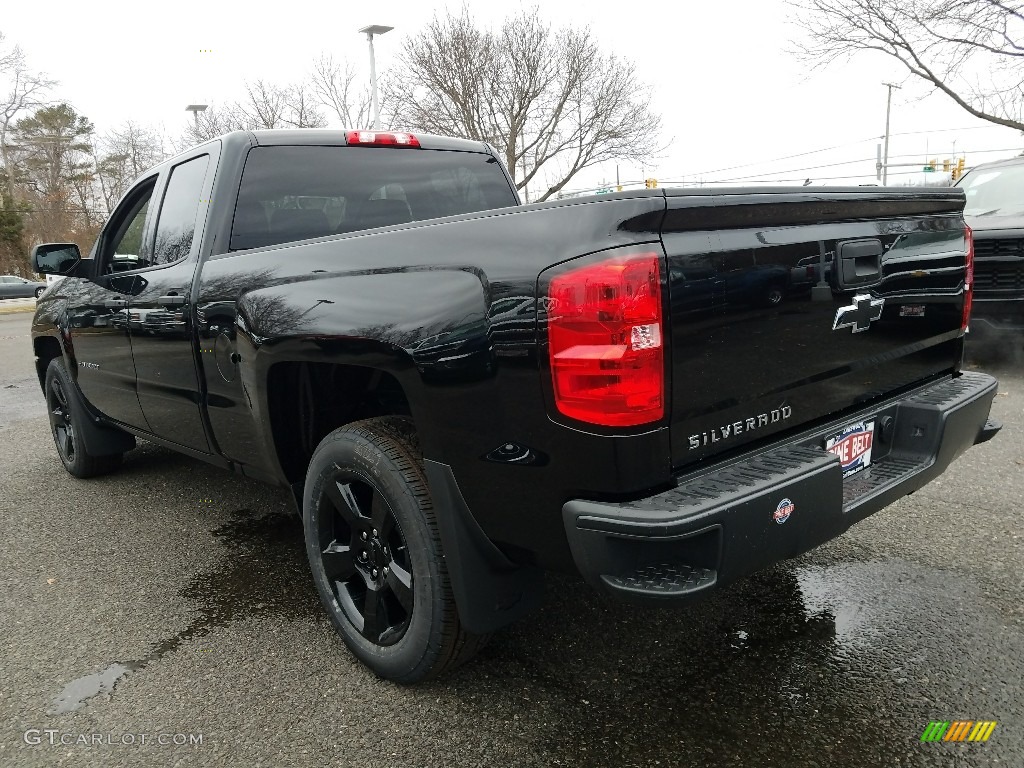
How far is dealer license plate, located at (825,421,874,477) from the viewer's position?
7.11 ft

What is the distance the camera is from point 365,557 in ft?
7.86

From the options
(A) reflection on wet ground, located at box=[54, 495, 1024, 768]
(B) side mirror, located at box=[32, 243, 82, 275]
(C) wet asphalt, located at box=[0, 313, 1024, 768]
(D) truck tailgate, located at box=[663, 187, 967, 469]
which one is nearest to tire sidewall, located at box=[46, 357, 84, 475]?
(B) side mirror, located at box=[32, 243, 82, 275]

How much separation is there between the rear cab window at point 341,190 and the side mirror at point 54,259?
66.4 inches

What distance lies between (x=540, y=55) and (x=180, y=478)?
73.5 ft

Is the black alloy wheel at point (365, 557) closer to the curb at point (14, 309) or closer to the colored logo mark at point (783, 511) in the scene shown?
the colored logo mark at point (783, 511)

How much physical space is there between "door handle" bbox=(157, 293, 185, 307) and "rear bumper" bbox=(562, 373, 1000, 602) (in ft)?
6.66

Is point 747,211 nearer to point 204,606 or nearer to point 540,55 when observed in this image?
point 204,606

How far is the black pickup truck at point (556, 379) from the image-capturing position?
167 cm

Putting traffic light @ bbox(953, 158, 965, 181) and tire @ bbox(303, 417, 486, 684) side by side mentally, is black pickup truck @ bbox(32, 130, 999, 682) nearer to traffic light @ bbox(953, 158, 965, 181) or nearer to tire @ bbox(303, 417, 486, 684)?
tire @ bbox(303, 417, 486, 684)

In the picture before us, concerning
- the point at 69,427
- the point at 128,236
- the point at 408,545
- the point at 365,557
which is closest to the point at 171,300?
the point at 128,236

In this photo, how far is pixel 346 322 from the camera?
2148 mm

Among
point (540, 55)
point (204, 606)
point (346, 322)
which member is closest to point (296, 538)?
point (204, 606)

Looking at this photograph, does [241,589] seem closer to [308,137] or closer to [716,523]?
[308,137]

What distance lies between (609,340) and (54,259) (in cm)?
370
